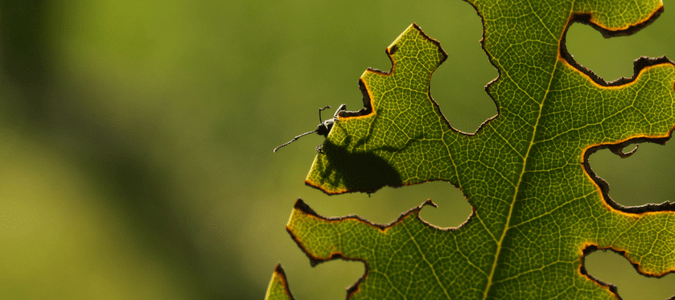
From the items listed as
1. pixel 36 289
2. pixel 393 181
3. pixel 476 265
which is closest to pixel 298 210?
pixel 393 181

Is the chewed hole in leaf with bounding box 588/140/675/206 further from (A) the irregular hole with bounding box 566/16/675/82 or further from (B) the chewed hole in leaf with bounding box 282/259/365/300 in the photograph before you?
(B) the chewed hole in leaf with bounding box 282/259/365/300

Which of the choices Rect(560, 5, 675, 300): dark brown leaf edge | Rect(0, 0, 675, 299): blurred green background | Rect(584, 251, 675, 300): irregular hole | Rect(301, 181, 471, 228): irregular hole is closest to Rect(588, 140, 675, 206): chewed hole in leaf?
Rect(0, 0, 675, 299): blurred green background

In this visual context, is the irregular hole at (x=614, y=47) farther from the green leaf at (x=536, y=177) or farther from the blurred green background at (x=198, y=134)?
the green leaf at (x=536, y=177)

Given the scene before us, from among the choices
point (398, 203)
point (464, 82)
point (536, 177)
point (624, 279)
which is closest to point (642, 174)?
point (624, 279)

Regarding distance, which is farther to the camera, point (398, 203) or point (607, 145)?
point (398, 203)

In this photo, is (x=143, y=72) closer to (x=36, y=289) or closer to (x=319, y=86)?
(x=319, y=86)

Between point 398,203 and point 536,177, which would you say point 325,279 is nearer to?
point 398,203
